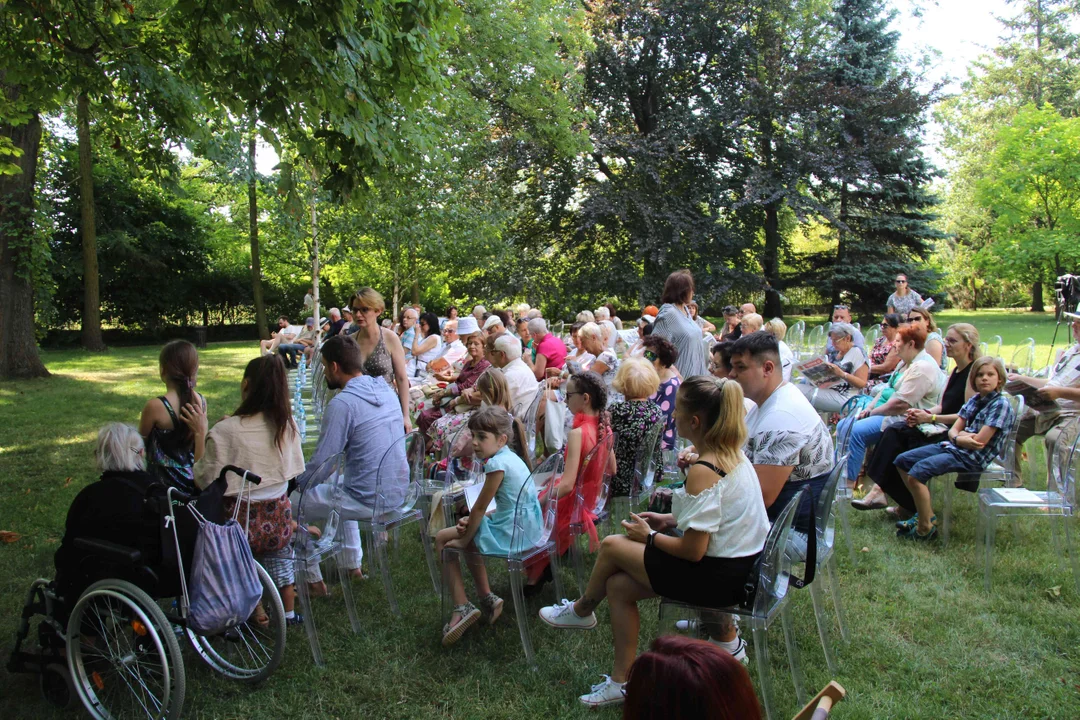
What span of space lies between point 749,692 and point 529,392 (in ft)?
14.2

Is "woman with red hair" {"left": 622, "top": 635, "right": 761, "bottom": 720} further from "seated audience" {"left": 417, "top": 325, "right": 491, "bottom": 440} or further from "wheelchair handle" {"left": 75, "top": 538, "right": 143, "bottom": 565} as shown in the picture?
"seated audience" {"left": 417, "top": 325, "right": 491, "bottom": 440}

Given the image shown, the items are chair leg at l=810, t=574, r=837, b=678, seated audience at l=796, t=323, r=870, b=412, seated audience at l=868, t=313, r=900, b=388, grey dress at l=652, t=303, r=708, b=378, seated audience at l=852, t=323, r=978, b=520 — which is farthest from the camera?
seated audience at l=868, t=313, r=900, b=388

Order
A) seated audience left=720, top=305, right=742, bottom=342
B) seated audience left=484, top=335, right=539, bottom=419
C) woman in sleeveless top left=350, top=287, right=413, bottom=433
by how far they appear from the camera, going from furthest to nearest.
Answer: seated audience left=720, top=305, right=742, bottom=342 → seated audience left=484, top=335, right=539, bottom=419 → woman in sleeveless top left=350, top=287, right=413, bottom=433

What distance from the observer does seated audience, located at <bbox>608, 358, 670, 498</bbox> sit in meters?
4.48

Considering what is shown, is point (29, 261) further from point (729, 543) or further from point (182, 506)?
point (729, 543)

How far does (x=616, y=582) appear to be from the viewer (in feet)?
9.95

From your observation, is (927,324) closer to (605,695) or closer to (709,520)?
(709,520)

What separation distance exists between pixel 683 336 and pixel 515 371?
4.29 ft

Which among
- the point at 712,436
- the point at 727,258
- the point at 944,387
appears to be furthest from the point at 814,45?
the point at 712,436

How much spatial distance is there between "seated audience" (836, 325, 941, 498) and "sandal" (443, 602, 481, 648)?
3.34 metres

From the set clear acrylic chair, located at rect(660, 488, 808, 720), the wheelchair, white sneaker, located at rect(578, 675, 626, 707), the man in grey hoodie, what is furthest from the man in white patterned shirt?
the wheelchair

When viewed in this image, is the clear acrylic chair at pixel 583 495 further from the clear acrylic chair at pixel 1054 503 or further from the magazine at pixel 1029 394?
the magazine at pixel 1029 394

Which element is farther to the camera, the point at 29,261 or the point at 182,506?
the point at 29,261

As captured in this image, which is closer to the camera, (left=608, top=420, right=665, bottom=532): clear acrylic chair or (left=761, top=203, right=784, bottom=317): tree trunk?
(left=608, top=420, right=665, bottom=532): clear acrylic chair
